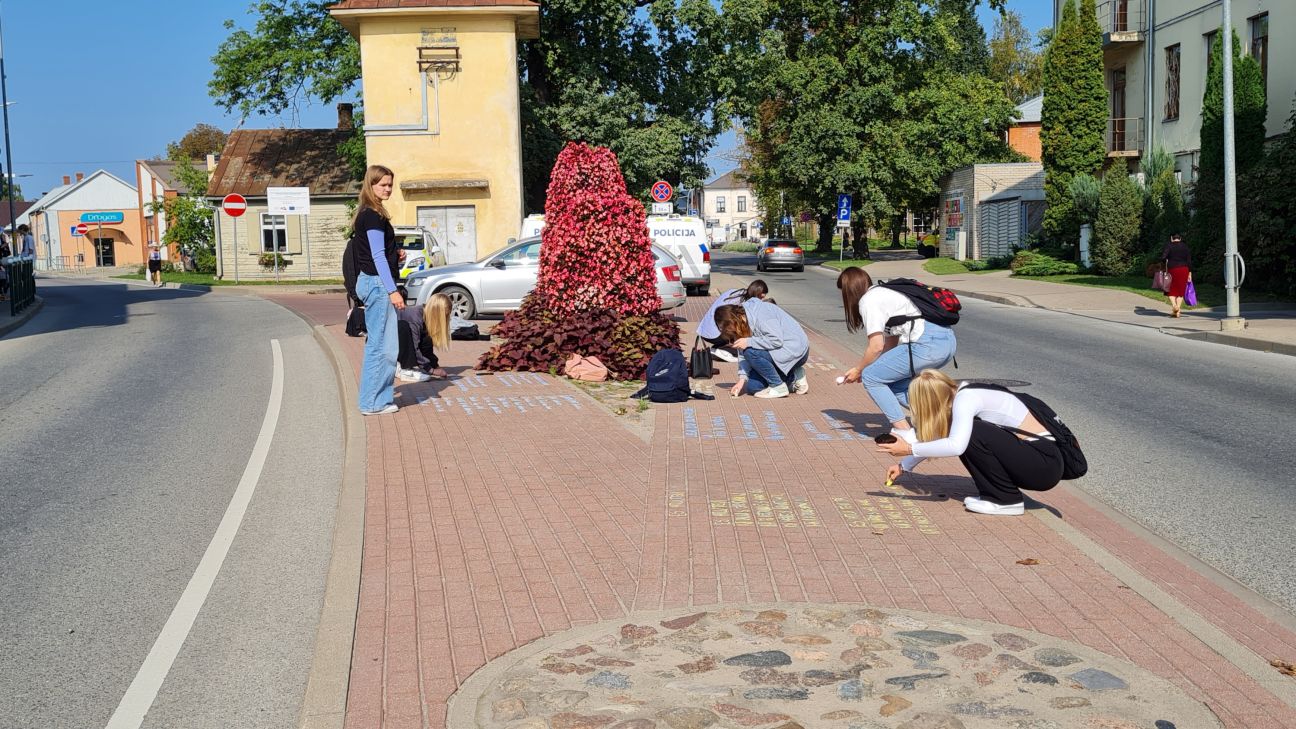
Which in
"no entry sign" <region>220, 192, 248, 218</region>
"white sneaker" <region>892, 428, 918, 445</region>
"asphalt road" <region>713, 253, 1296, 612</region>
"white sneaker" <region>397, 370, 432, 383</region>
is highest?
"no entry sign" <region>220, 192, 248, 218</region>

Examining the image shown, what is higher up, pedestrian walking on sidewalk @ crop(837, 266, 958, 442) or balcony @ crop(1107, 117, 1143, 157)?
balcony @ crop(1107, 117, 1143, 157)

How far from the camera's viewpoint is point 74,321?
23.5 meters

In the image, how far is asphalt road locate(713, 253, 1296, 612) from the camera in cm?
676

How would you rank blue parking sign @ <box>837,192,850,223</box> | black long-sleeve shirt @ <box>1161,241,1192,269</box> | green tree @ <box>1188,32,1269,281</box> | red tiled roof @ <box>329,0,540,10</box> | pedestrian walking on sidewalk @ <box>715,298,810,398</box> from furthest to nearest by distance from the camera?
blue parking sign @ <box>837,192,850,223</box> < red tiled roof @ <box>329,0,540,10</box> < green tree @ <box>1188,32,1269,281</box> < black long-sleeve shirt @ <box>1161,241,1192,269</box> < pedestrian walking on sidewalk @ <box>715,298,810,398</box>

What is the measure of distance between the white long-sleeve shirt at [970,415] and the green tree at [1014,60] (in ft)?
274

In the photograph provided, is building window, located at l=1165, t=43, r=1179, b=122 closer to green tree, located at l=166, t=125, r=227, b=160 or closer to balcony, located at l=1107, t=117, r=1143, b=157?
balcony, located at l=1107, t=117, r=1143, b=157

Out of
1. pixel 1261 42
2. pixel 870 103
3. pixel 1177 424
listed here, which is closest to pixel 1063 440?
pixel 1177 424

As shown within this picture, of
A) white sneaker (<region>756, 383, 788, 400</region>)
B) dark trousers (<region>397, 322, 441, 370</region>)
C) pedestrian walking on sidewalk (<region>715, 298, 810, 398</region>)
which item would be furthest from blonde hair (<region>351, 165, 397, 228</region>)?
white sneaker (<region>756, 383, 788, 400</region>)

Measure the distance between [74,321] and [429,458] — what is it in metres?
18.1

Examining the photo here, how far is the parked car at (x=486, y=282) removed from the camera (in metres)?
20.5

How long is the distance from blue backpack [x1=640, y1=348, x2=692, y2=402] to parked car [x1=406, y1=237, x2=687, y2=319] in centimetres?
920

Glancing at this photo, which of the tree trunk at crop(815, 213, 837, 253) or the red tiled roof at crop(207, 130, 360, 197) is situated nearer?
the red tiled roof at crop(207, 130, 360, 197)

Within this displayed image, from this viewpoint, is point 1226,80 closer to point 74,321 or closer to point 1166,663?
point 1166,663

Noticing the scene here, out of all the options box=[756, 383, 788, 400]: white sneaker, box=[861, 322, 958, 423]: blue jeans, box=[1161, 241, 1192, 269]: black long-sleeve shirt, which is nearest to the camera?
box=[861, 322, 958, 423]: blue jeans
